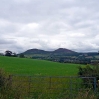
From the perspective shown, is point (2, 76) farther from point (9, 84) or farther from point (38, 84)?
Result: point (38, 84)

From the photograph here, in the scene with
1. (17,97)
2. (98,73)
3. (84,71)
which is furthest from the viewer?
(84,71)

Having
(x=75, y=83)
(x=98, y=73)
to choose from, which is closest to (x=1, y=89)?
(x=75, y=83)

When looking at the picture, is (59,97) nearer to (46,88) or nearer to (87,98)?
(46,88)

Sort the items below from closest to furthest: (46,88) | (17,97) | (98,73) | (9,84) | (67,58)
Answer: (17,97) < (9,84) < (46,88) < (98,73) < (67,58)

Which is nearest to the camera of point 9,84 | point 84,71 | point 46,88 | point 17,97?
point 17,97

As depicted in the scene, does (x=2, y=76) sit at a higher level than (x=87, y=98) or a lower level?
higher

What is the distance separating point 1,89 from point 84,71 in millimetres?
10817

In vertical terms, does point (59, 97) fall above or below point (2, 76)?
below

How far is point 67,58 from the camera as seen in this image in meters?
47.1

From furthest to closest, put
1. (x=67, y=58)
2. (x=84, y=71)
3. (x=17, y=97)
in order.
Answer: (x=67, y=58) < (x=84, y=71) < (x=17, y=97)

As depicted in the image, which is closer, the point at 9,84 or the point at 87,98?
the point at 87,98

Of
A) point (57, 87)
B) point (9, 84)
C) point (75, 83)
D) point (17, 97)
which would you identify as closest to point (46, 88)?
point (57, 87)

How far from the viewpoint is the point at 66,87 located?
56.5 ft

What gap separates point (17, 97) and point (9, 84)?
1.47 metres
